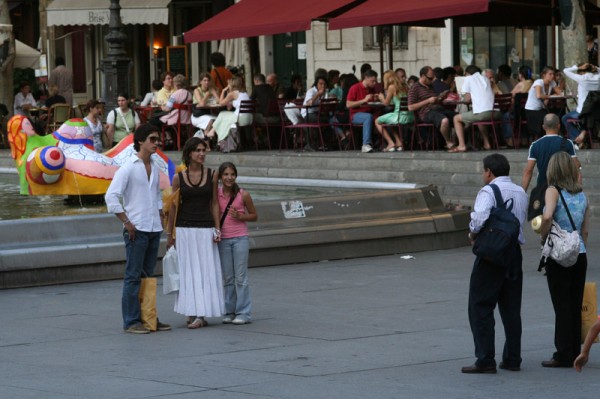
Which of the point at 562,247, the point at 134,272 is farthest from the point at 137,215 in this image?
the point at 562,247

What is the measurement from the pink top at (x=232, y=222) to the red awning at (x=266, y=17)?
12.6 meters

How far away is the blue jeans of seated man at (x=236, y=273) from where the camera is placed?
461 inches

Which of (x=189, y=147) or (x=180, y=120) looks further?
(x=180, y=120)

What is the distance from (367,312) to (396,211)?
14.4 ft

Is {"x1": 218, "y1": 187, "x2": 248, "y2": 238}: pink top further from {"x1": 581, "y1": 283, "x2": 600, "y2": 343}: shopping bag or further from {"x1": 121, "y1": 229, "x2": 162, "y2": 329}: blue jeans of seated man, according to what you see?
{"x1": 581, "y1": 283, "x2": 600, "y2": 343}: shopping bag

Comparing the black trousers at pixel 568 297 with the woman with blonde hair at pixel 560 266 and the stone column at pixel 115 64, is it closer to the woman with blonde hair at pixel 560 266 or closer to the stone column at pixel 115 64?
the woman with blonde hair at pixel 560 266

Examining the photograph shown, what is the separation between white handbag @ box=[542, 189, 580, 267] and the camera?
9547 mm

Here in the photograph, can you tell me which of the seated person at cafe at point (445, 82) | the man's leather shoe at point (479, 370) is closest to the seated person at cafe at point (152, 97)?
the seated person at cafe at point (445, 82)

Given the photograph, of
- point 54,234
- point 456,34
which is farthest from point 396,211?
point 456,34

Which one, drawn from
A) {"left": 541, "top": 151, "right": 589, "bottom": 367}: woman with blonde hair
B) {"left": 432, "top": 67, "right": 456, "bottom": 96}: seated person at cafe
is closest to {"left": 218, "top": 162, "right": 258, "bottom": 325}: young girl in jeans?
{"left": 541, "top": 151, "right": 589, "bottom": 367}: woman with blonde hair

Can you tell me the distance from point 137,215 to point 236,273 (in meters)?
0.99

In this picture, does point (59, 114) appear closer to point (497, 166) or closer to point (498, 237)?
point (497, 166)

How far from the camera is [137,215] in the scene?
37.0ft

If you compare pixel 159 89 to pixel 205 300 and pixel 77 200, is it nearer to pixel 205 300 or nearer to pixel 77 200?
pixel 77 200
